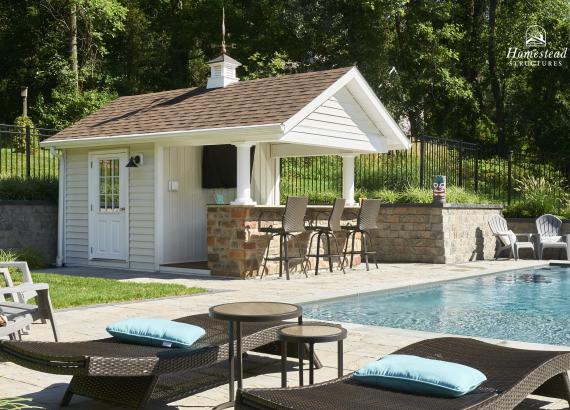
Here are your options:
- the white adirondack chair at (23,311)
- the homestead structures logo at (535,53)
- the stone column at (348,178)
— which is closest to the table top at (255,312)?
the white adirondack chair at (23,311)

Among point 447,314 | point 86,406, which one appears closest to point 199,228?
point 447,314

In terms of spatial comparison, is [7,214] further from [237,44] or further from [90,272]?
[237,44]

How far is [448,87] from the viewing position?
29.3 m

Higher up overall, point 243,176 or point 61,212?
point 243,176

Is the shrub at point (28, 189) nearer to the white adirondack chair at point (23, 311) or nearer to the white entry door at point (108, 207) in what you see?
the white entry door at point (108, 207)

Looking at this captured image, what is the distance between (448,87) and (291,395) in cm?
2745

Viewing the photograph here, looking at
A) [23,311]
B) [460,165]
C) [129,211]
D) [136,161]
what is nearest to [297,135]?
[136,161]

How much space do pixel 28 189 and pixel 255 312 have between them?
1183 cm

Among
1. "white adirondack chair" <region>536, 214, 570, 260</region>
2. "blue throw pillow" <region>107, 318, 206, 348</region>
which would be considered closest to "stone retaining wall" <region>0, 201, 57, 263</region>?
"blue throw pillow" <region>107, 318, 206, 348</region>

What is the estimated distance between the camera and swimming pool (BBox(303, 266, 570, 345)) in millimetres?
7688

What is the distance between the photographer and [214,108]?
42.5 feet

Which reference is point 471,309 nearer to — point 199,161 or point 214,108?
point 214,108

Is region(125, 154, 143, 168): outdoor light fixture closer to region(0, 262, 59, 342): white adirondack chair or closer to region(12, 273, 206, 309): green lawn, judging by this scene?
region(12, 273, 206, 309): green lawn

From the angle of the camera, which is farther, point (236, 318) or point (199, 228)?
point (199, 228)
